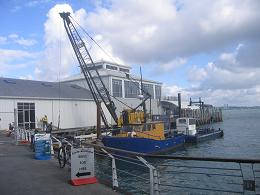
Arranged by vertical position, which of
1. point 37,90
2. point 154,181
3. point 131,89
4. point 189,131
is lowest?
point 189,131

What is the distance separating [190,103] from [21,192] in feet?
288

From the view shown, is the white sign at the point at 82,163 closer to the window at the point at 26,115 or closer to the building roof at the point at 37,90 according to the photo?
the building roof at the point at 37,90

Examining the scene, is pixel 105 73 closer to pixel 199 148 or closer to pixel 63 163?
pixel 199 148

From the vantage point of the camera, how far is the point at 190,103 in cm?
9488

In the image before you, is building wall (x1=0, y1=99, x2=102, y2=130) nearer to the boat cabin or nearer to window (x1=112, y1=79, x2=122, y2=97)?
window (x1=112, y1=79, x2=122, y2=97)

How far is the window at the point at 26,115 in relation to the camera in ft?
135

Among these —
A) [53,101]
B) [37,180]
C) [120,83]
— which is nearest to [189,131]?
[53,101]

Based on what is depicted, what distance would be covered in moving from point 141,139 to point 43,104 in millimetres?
18249

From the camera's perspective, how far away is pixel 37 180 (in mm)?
10984

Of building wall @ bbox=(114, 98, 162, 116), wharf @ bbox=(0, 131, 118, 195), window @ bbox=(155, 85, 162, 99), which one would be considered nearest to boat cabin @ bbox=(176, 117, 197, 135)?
building wall @ bbox=(114, 98, 162, 116)

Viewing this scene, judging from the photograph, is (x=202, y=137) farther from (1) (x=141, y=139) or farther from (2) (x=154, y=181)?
(2) (x=154, y=181)

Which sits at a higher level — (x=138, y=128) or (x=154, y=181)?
(x=138, y=128)

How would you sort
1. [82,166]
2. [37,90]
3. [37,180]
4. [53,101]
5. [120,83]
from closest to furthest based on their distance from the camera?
[82,166]
[37,180]
[53,101]
[37,90]
[120,83]

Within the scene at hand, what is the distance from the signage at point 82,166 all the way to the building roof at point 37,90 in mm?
31401
